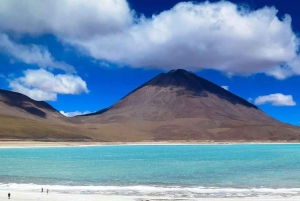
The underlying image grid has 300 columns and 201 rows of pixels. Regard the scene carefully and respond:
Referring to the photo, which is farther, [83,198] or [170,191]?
[170,191]

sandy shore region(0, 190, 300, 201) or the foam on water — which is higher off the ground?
the foam on water

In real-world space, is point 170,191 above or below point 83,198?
above

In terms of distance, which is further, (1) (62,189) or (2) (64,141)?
(2) (64,141)

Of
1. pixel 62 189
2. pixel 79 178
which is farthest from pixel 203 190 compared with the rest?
pixel 79 178

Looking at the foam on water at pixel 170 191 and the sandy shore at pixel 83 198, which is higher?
the foam on water at pixel 170 191

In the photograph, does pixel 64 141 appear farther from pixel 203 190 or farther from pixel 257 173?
pixel 203 190

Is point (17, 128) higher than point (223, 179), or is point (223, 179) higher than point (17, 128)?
point (17, 128)

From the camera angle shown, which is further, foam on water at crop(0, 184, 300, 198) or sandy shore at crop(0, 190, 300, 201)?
foam on water at crop(0, 184, 300, 198)

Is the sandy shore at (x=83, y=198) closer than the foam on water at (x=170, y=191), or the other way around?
the sandy shore at (x=83, y=198)

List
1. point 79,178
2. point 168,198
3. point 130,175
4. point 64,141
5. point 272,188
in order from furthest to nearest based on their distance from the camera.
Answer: point 64,141 < point 130,175 < point 79,178 < point 272,188 < point 168,198

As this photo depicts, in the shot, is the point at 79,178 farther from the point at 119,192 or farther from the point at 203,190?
the point at 203,190

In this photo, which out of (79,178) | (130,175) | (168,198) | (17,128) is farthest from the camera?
(17,128)

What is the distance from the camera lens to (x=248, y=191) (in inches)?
1283

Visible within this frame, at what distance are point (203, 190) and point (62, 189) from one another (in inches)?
449
